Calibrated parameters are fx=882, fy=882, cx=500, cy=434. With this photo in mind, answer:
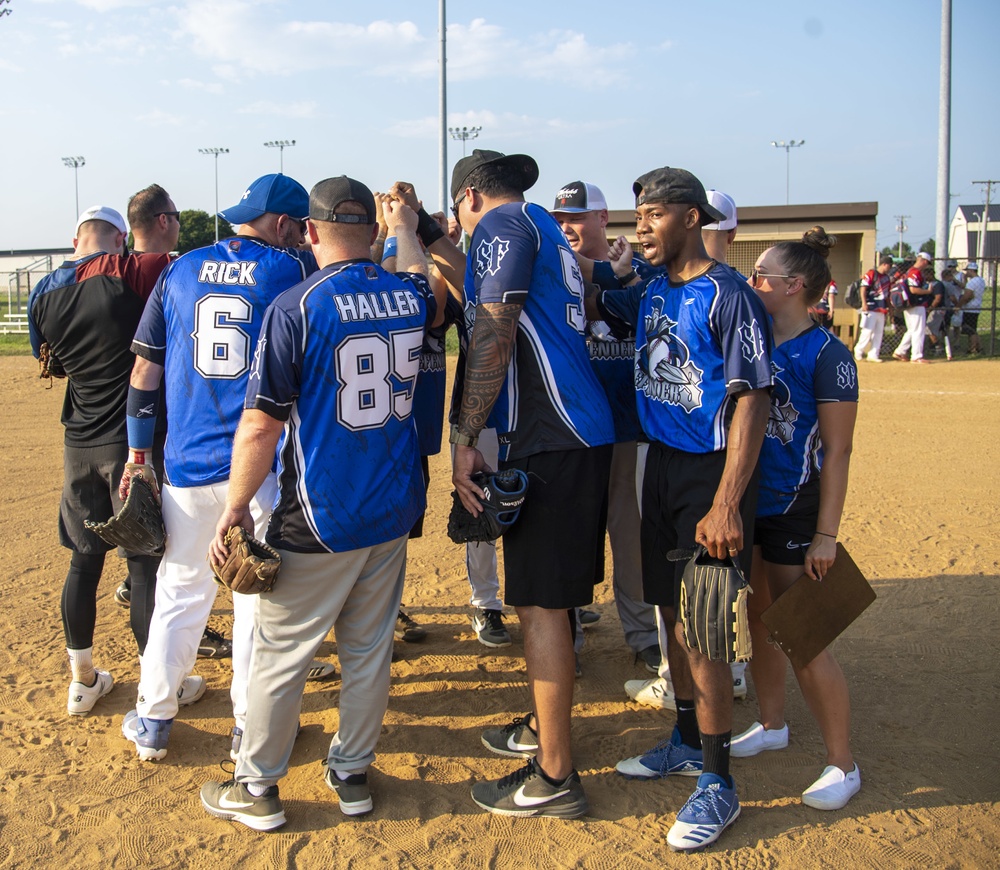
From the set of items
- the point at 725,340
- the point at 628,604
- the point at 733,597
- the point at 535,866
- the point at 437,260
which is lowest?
the point at 535,866

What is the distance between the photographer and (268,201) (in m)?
3.71

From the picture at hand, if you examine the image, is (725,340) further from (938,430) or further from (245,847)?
(938,430)

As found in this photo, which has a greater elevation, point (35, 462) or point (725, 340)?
point (725, 340)

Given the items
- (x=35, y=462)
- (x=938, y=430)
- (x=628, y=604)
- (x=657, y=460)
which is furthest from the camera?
(x=938, y=430)

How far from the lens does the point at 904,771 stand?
376cm

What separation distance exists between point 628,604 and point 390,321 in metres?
2.40

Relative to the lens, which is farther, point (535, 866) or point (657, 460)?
point (657, 460)

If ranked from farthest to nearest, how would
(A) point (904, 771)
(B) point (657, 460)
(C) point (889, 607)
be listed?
(C) point (889, 607), (A) point (904, 771), (B) point (657, 460)

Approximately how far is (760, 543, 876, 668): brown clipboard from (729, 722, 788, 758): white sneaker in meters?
0.62

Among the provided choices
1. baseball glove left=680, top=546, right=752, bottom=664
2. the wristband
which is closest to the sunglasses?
baseball glove left=680, top=546, right=752, bottom=664

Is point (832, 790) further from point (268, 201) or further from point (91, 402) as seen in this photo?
point (91, 402)

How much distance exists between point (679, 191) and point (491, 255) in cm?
75

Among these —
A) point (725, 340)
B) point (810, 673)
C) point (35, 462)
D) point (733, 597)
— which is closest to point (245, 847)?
point (733, 597)

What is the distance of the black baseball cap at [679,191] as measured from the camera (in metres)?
3.34
